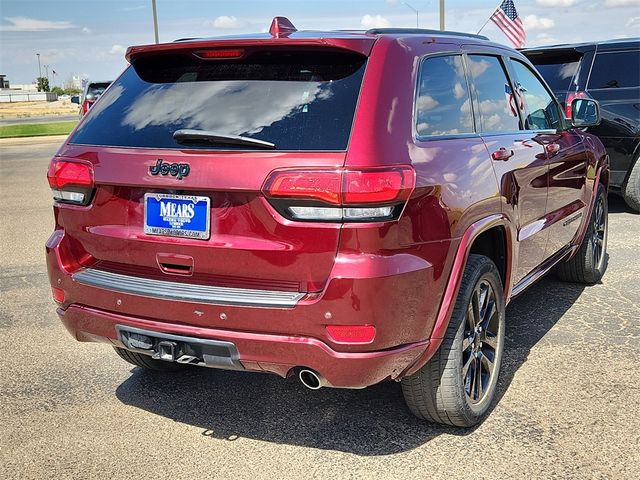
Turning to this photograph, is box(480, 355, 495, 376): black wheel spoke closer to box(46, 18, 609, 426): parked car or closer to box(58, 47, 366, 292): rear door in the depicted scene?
box(46, 18, 609, 426): parked car

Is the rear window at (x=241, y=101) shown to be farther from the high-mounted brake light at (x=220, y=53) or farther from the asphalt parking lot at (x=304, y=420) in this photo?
the asphalt parking lot at (x=304, y=420)

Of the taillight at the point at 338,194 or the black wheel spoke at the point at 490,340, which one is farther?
the black wheel spoke at the point at 490,340

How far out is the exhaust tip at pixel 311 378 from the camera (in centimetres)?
297

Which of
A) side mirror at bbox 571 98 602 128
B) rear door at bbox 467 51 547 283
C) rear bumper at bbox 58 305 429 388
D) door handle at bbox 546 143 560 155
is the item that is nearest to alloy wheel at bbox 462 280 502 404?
rear door at bbox 467 51 547 283

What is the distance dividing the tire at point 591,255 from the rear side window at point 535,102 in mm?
1140

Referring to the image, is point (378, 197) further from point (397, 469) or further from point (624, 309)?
point (624, 309)

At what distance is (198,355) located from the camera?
122 inches

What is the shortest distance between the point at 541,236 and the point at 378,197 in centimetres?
207

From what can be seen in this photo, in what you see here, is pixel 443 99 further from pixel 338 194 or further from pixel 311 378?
pixel 311 378

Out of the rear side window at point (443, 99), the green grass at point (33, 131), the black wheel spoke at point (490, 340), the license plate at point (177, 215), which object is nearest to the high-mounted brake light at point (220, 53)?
the license plate at point (177, 215)

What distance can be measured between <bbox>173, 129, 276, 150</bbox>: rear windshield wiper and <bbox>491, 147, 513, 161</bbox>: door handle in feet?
4.34

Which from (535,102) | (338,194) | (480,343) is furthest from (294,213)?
(535,102)

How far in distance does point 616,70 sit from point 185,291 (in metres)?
7.36

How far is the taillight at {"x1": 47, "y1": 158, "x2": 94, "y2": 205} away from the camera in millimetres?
3291
